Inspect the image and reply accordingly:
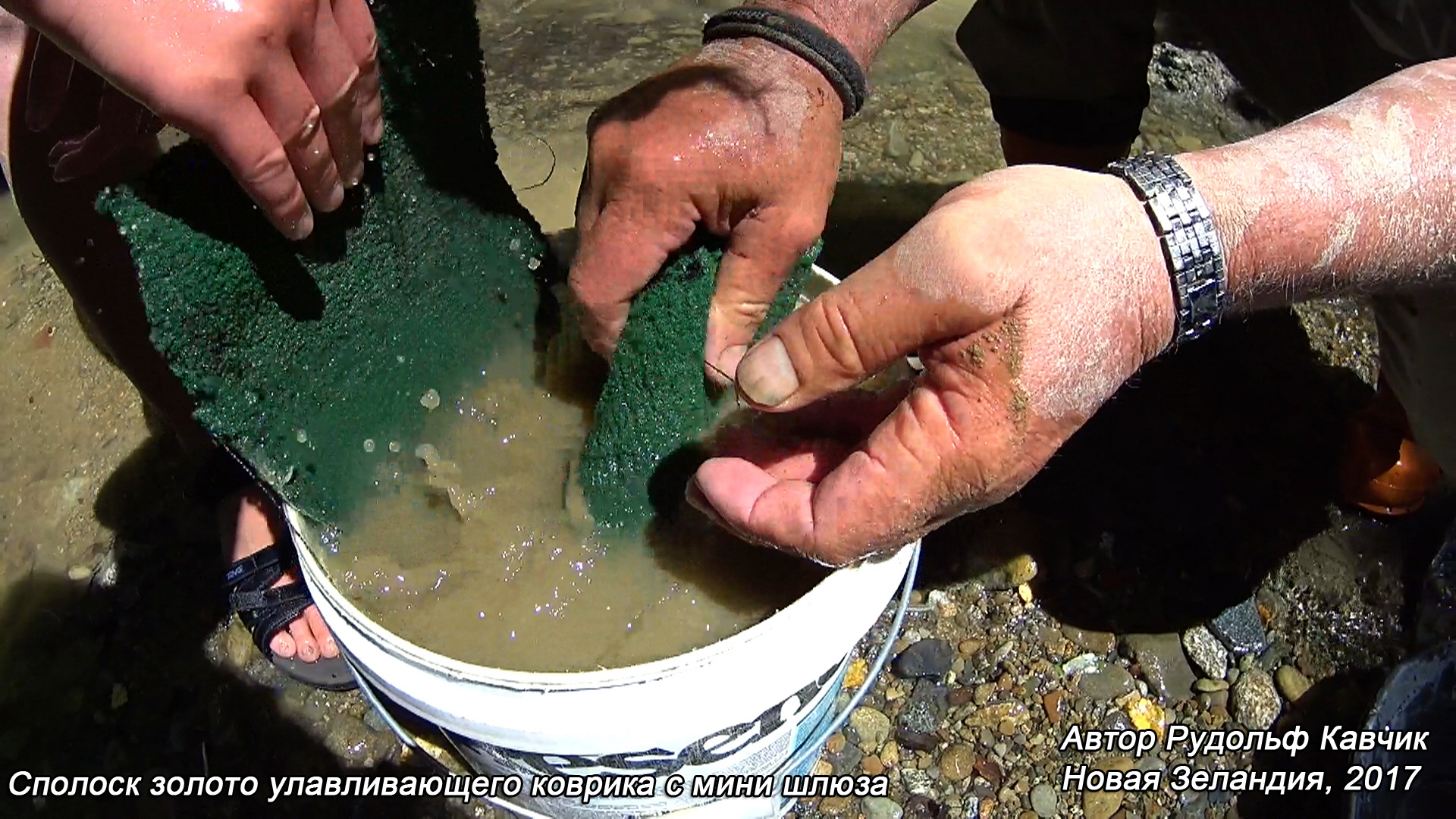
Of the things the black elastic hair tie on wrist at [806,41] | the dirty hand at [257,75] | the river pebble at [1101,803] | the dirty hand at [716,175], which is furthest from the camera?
the river pebble at [1101,803]

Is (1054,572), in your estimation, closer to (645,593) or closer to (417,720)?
(645,593)

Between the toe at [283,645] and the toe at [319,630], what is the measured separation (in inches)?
1.5

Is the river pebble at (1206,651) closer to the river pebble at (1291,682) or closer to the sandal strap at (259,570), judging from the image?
the river pebble at (1291,682)

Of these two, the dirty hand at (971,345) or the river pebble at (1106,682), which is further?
the river pebble at (1106,682)

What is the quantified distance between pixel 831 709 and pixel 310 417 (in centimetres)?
89

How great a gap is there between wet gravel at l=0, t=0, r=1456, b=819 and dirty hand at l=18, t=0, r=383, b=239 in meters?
1.12

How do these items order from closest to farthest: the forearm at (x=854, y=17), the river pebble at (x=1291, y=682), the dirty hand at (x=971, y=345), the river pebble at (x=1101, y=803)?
the dirty hand at (x=971, y=345) → the forearm at (x=854, y=17) → the river pebble at (x=1101, y=803) → the river pebble at (x=1291, y=682)

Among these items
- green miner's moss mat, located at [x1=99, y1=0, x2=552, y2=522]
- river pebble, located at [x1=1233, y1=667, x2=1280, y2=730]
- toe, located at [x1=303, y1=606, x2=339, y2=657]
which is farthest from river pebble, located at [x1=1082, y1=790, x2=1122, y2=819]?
toe, located at [x1=303, y1=606, x2=339, y2=657]

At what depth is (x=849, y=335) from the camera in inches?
41.8

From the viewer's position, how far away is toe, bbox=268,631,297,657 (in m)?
1.74

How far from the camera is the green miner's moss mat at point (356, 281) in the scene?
42.6 inches

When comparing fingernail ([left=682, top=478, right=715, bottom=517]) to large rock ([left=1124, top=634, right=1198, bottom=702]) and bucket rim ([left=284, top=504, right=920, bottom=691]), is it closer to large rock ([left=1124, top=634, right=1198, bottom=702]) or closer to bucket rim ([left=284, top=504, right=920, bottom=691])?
bucket rim ([left=284, top=504, right=920, bottom=691])

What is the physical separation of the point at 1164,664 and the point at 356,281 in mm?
1491

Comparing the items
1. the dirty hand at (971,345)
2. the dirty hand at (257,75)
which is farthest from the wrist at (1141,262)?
the dirty hand at (257,75)
